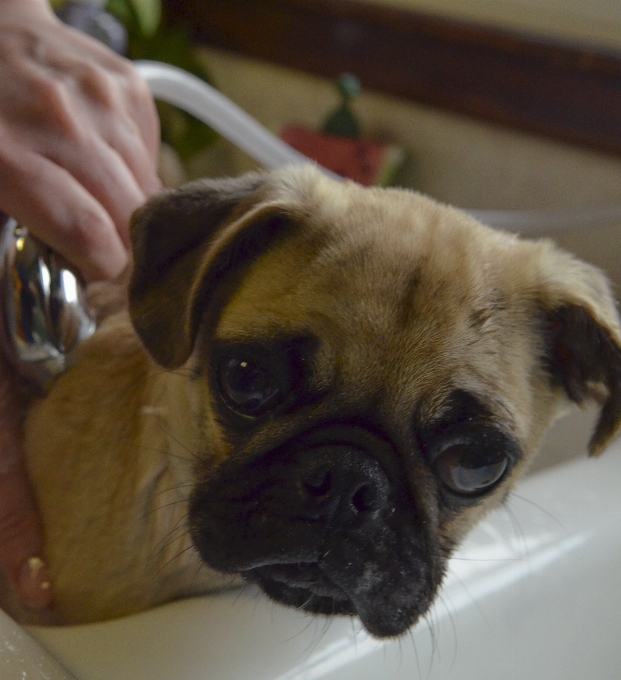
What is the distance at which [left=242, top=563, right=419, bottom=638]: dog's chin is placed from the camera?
0.81 m

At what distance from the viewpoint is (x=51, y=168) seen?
923mm

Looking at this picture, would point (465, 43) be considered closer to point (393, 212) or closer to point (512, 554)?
point (393, 212)

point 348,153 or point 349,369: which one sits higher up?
point 349,369

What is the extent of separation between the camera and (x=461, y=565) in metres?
0.95

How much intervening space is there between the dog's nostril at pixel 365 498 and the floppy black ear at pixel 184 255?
28 cm

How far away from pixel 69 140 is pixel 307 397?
460 mm

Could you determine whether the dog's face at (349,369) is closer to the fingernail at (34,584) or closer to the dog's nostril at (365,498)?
the dog's nostril at (365,498)

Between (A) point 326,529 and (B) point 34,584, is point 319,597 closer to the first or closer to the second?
(A) point 326,529

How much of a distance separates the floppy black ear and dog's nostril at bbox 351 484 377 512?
0.92ft

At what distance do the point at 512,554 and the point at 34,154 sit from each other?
78 centimetres

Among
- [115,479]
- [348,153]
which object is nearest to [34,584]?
[115,479]

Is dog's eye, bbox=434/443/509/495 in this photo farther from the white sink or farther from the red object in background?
the red object in background

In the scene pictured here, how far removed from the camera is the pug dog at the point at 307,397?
0.82m

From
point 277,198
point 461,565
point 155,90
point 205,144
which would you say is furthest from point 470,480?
point 205,144
